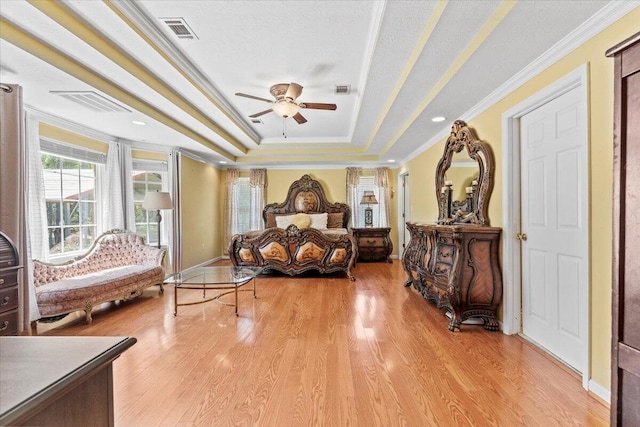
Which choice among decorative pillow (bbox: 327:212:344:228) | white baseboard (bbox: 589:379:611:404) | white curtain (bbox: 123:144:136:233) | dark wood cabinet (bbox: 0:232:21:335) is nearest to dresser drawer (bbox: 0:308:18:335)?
dark wood cabinet (bbox: 0:232:21:335)

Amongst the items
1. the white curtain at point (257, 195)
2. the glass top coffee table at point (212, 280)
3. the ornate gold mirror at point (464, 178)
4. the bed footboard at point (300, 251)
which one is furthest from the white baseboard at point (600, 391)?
the white curtain at point (257, 195)

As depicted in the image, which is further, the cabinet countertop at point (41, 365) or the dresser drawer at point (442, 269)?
the dresser drawer at point (442, 269)

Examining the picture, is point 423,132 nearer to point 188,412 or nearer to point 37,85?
point 188,412

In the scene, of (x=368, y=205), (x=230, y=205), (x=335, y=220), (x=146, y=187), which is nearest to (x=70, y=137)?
(x=146, y=187)

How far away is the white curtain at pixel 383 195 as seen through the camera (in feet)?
22.3

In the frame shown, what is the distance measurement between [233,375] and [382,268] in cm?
419

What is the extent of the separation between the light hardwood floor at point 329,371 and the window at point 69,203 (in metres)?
1.19

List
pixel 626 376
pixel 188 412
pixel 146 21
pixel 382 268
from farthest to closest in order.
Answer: pixel 382 268
pixel 146 21
pixel 188 412
pixel 626 376

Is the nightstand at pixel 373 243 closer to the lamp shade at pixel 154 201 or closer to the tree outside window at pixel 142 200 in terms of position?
the lamp shade at pixel 154 201

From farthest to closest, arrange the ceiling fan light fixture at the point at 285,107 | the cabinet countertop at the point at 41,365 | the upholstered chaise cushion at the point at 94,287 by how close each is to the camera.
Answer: the ceiling fan light fixture at the point at 285,107 → the upholstered chaise cushion at the point at 94,287 → the cabinet countertop at the point at 41,365

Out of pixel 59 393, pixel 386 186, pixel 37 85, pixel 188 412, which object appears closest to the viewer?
pixel 59 393

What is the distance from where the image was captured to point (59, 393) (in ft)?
1.74

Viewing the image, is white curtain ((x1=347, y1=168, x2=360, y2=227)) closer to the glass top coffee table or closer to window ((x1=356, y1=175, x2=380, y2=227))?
window ((x1=356, y1=175, x2=380, y2=227))

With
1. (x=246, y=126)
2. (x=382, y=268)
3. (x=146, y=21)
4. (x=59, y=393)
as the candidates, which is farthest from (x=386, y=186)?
(x=59, y=393)
